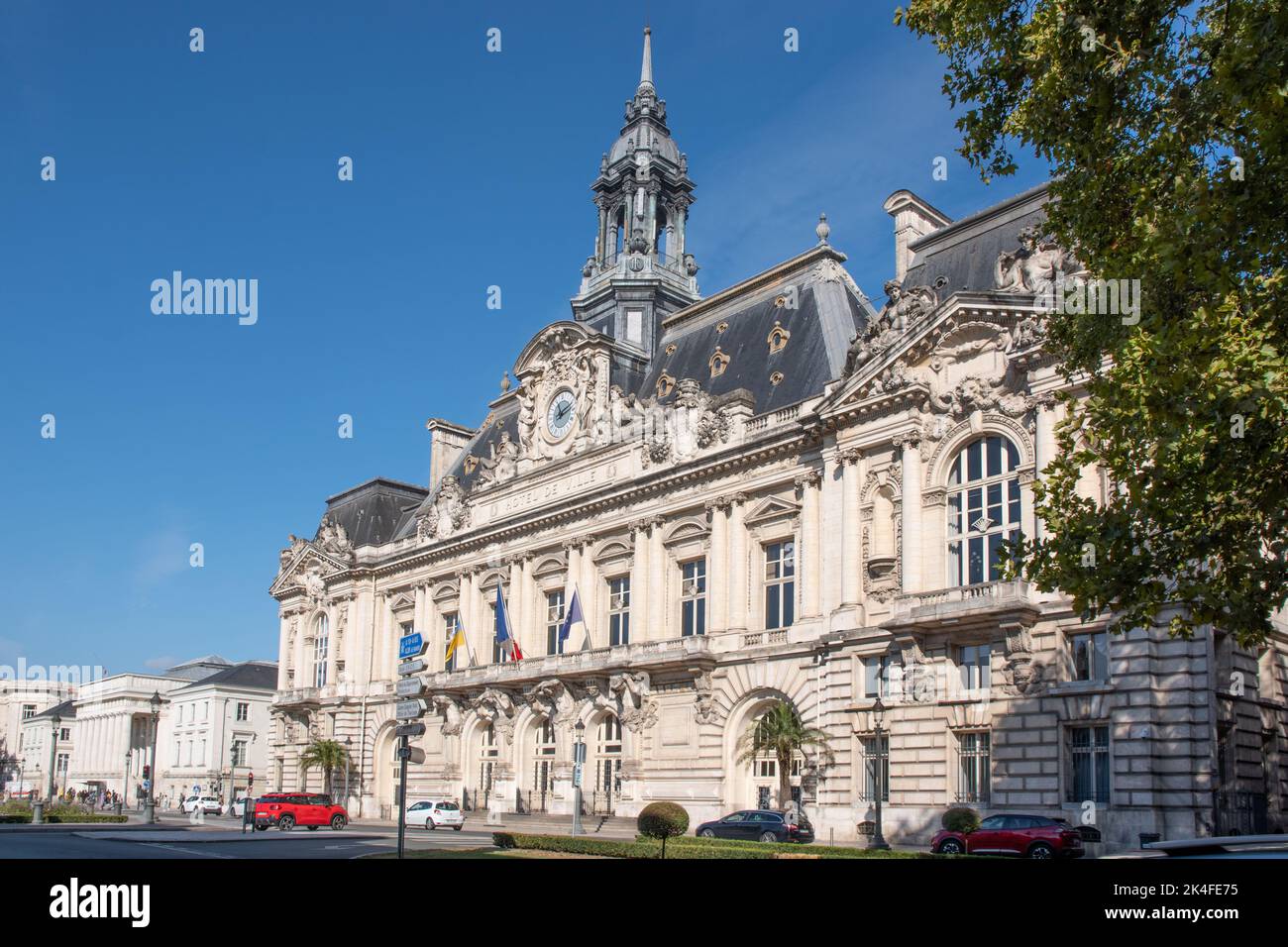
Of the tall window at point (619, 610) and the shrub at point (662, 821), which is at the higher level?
the tall window at point (619, 610)

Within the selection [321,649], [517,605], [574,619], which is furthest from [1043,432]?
[321,649]

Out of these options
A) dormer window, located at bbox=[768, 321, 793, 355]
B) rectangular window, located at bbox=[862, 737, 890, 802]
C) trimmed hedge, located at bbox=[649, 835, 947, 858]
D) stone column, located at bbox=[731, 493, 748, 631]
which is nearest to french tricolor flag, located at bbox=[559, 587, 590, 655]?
stone column, located at bbox=[731, 493, 748, 631]

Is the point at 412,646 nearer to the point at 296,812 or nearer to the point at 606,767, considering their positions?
the point at 606,767

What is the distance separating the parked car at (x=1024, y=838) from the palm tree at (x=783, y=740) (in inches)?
384

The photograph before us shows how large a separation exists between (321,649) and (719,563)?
34153 mm

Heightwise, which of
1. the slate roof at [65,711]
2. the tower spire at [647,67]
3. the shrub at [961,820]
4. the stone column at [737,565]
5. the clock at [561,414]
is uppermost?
the tower spire at [647,67]

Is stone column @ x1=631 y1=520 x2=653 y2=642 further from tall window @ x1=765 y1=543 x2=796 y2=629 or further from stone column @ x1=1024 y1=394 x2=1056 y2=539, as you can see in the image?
stone column @ x1=1024 y1=394 x2=1056 y2=539

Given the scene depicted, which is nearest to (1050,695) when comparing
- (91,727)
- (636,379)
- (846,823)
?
(846,823)

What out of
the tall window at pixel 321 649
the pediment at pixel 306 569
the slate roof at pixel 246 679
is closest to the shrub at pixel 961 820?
the pediment at pixel 306 569

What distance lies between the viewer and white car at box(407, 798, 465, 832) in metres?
48.3

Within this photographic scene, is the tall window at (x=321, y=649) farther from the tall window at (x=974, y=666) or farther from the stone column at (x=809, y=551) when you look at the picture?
the tall window at (x=974, y=666)

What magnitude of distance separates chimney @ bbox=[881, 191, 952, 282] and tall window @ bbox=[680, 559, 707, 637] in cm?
1320

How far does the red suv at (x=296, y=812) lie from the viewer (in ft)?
164
